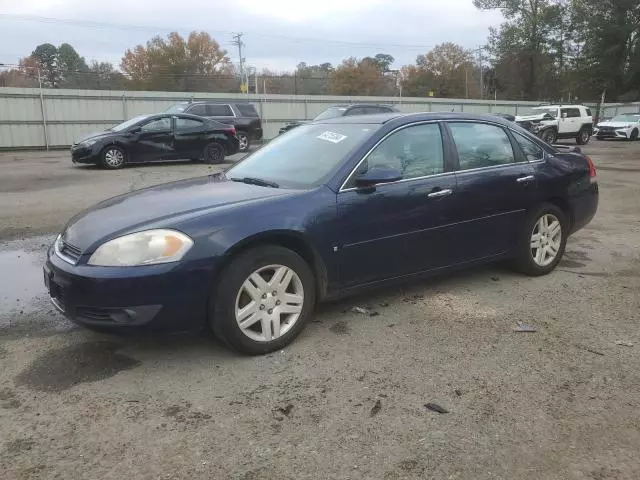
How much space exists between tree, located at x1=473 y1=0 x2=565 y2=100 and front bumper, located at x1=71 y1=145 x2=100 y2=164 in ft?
167

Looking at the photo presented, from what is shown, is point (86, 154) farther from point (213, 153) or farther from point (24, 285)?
point (24, 285)

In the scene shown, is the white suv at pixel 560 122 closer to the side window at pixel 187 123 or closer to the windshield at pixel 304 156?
the side window at pixel 187 123

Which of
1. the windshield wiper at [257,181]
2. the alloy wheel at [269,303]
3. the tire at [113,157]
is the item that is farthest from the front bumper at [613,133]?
the alloy wheel at [269,303]

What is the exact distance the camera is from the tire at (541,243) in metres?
5.20

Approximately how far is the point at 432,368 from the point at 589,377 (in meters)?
0.91

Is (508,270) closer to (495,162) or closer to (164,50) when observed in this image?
(495,162)

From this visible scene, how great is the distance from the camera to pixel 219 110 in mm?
20375

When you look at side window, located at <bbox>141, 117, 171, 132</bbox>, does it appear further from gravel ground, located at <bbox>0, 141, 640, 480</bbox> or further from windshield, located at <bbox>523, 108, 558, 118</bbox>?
windshield, located at <bbox>523, 108, 558, 118</bbox>

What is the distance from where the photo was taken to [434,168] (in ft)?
15.2

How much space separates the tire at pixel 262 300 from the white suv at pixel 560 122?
2382 centimetres

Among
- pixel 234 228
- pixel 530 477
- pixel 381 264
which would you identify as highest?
pixel 234 228

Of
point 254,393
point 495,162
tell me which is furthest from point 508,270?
point 254,393

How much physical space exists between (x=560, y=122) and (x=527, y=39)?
34.5m

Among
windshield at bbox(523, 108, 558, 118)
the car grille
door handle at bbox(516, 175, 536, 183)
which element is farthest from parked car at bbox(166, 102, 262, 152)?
the car grille
